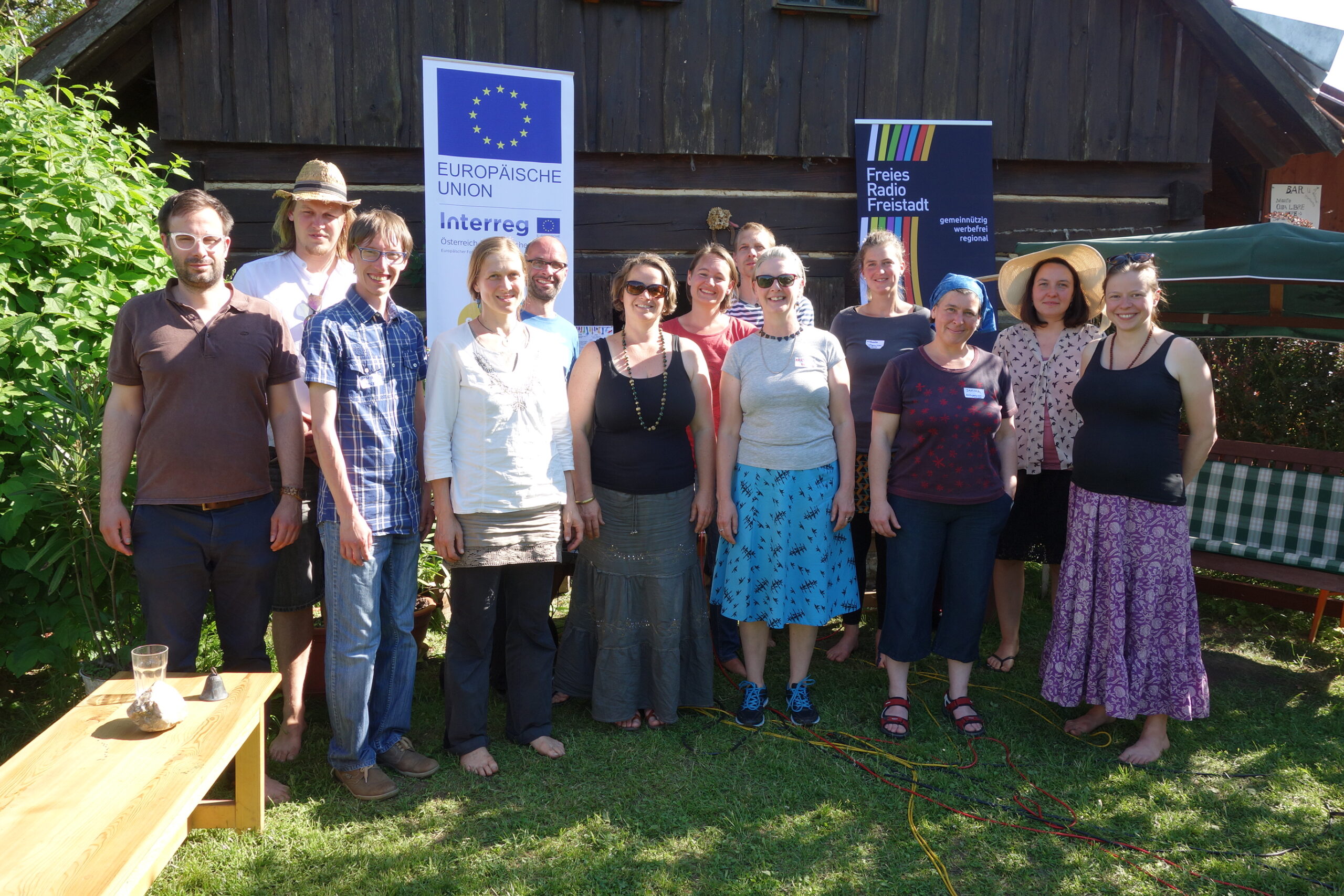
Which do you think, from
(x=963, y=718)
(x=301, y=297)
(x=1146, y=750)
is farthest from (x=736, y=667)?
(x=301, y=297)

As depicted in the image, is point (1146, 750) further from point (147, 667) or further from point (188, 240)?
point (188, 240)

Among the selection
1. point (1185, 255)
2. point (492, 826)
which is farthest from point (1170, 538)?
point (492, 826)

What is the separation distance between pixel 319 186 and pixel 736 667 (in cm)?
286

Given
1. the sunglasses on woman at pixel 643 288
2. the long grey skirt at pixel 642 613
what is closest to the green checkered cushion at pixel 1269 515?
the long grey skirt at pixel 642 613

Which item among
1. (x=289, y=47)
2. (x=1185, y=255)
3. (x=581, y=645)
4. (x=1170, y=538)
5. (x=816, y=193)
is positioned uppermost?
(x=289, y=47)

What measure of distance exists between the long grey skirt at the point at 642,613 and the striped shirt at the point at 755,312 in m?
1.06

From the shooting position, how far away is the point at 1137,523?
146 inches

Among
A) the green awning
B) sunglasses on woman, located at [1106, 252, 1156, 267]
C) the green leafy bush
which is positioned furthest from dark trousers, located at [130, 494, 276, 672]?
the green leafy bush

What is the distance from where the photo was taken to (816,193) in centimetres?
636

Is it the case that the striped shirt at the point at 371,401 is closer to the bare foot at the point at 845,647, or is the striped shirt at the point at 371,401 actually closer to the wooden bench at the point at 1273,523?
the bare foot at the point at 845,647

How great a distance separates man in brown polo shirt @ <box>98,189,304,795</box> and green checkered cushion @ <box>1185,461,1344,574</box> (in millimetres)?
4538

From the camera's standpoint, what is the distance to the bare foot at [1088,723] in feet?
13.0

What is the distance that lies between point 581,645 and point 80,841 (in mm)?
2181

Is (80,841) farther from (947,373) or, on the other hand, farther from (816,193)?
(816,193)
